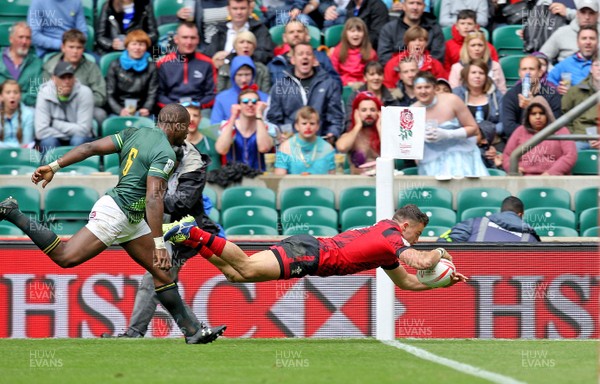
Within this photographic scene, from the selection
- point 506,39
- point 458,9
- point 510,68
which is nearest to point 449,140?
point 510,68

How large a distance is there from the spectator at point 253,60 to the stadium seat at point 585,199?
13.3ft

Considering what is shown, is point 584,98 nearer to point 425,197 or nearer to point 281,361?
point 425,197

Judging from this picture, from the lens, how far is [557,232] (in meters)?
13.4

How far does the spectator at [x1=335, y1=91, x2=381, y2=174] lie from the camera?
14.1 metres

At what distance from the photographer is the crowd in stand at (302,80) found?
14.2 metres

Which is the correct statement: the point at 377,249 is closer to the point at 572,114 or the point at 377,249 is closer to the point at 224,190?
the point at 572,114

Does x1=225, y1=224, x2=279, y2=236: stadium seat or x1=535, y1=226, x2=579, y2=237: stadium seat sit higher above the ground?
x1=225, y1=224, x2=279, y2=236: stadium seat

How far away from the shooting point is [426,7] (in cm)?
1689

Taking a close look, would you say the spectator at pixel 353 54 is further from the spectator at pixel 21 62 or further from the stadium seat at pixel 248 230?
the spectator at pixel 21 62

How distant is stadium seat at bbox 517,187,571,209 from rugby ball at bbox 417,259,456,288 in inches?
171

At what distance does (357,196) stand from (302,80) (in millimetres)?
1934

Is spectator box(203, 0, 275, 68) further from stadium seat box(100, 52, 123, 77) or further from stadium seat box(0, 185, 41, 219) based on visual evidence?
stadium seat box(0, 185, 41, 219)

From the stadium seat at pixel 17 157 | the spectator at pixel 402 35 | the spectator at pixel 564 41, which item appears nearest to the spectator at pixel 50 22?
the stadium seat at pixel 17 157

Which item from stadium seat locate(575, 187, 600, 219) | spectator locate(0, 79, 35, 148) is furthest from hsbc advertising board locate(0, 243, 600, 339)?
spectator locate(0, 79, 35, 148)
